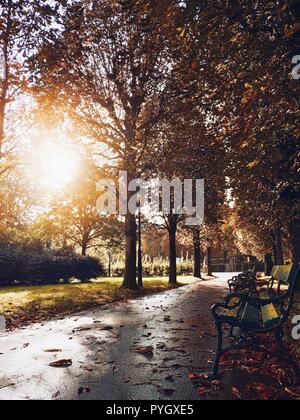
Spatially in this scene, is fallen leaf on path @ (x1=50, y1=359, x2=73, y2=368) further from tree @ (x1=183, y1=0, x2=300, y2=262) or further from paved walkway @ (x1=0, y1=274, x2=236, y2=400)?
tree @ (x1=183, y1=0, x2=300, y2=262)

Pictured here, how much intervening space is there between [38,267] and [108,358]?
62.8 ft

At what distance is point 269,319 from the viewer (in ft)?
15.7

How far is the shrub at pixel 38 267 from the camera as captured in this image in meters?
22.3

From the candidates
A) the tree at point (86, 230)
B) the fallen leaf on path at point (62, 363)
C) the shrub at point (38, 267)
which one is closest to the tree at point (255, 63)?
the fallen leaf on path at point (62, 363)

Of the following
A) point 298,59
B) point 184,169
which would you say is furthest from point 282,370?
point 184,169

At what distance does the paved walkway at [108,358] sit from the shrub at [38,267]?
48.2 ft

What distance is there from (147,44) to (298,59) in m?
9.47

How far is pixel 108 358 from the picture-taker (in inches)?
214

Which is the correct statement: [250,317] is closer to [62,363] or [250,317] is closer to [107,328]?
[62,363]

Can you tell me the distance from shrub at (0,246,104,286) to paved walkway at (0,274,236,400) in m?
14.7

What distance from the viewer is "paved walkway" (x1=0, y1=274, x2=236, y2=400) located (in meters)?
4.05

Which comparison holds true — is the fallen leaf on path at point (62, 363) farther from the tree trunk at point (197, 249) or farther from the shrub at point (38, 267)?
the tree trunk at point (197, 249)
